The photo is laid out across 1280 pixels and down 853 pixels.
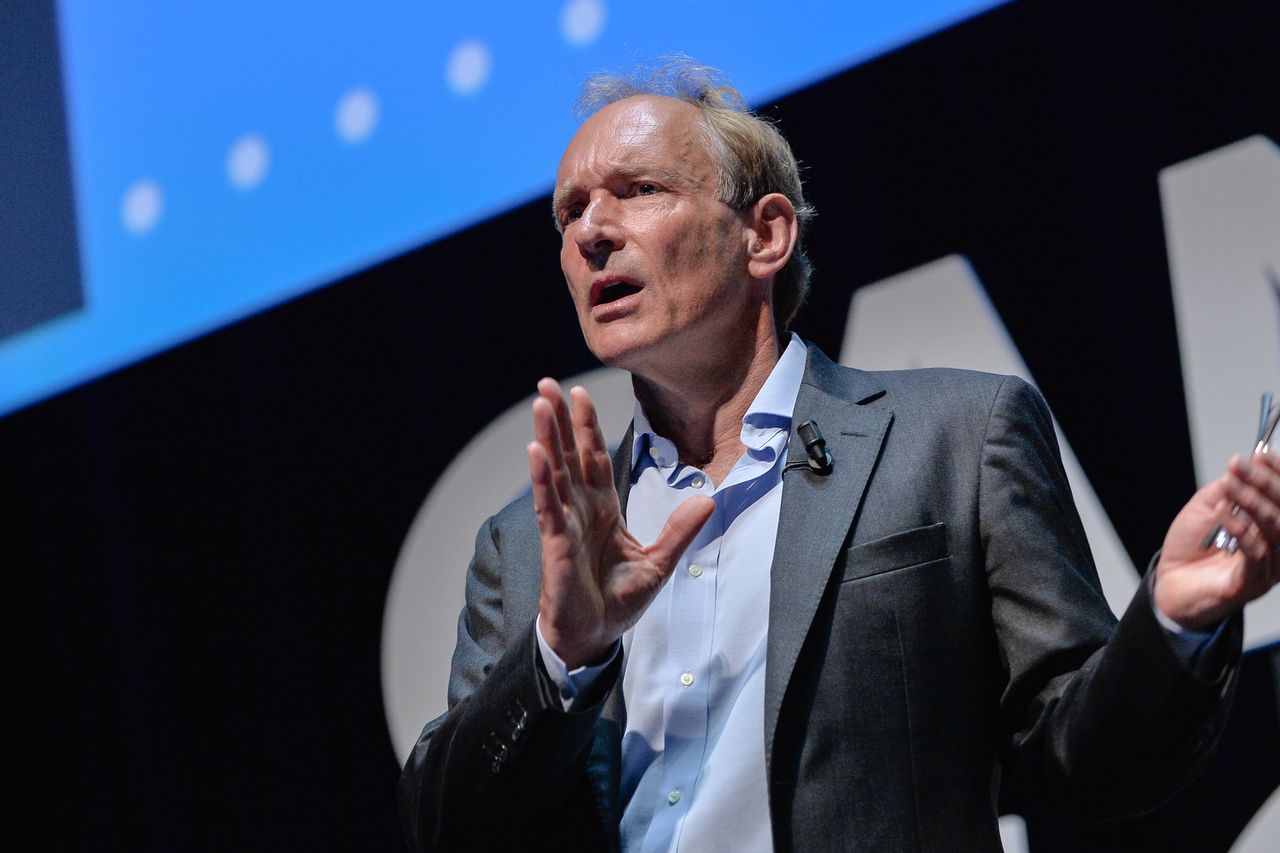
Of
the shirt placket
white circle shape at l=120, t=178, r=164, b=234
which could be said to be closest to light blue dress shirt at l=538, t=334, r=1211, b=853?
the shirt placket

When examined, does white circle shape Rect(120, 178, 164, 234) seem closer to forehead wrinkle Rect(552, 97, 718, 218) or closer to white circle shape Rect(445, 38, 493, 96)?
white circle shape Rect(445, 38, 493, 96)

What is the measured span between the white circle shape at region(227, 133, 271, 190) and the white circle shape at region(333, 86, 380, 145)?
0.62ft

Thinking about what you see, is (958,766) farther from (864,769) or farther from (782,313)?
(782,313)

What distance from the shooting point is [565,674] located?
1.38 metres

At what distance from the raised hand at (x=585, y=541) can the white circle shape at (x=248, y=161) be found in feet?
5.67

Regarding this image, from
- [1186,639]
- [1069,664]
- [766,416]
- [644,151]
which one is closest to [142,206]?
[644,151]

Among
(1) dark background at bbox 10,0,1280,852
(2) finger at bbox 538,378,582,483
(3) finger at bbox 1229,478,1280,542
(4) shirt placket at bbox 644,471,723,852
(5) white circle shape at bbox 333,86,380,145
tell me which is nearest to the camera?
(3) finger at bbox 1229,478,1280,542

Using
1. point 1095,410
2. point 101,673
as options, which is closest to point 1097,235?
point 1095,410

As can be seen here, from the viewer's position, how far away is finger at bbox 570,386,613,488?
1.36m

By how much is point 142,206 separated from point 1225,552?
2505 mm

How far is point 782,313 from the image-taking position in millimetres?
2021

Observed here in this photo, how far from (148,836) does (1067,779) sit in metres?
2.14

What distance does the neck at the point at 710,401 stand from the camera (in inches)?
70.4

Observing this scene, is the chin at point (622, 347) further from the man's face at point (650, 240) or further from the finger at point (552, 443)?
the finger at point (552, 443)
